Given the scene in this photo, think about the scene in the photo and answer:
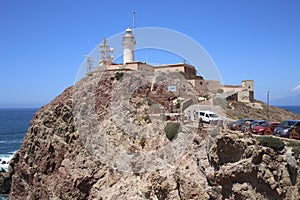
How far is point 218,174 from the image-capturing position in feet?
44.4

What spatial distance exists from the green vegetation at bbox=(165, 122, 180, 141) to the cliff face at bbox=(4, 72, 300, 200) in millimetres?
278

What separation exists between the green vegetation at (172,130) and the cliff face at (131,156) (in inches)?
10.9

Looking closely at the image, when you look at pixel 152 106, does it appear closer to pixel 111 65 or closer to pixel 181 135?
pixel 181 135

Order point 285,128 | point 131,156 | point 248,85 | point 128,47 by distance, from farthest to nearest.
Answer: point 128,47, point 248,85, point 131,156, point 285,128

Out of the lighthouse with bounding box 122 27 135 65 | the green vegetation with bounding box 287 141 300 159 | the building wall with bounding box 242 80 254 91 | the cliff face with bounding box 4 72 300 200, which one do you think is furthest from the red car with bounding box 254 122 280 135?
the lighthouse with bounding box 122 27 135 65

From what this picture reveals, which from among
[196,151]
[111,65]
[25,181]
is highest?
[111,65]

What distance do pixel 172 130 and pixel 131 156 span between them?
13.3 ft

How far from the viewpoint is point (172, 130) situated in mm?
19484

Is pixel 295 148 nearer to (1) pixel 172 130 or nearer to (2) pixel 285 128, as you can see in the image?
(2) pixel 285 128

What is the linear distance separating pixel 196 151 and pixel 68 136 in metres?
14.2

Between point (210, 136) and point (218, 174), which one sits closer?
point (218, 174)

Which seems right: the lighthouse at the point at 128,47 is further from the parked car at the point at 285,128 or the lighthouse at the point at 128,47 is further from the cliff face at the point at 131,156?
the parked car at the point at 285,128

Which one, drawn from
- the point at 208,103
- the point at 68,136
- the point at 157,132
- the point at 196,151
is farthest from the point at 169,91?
the point at 196,151

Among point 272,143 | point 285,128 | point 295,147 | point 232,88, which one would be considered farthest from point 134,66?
point 295,147
